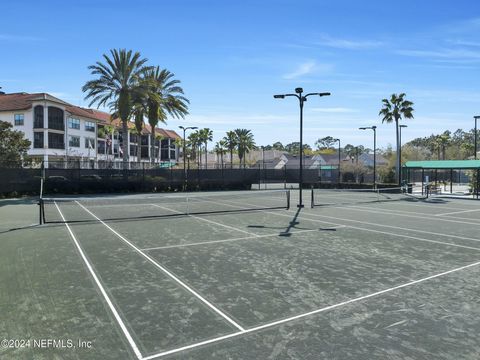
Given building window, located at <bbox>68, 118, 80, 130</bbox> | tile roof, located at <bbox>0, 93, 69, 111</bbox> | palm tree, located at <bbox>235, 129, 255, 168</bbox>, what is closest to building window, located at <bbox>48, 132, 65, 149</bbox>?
building window, located at <bbox>68, 118, 80, 130</bbox>

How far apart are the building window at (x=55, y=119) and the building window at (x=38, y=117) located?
3.69 feet

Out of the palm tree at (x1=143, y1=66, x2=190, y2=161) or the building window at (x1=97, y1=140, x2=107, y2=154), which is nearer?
the palm tree at (x1=143, y1=66, x2=190, y2=161)

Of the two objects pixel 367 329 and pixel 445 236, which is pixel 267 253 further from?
pixel 445 236

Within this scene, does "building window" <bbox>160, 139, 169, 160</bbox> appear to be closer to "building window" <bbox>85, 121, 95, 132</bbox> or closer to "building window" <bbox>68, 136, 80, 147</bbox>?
"building window" <bbox>85, 121, 95, 132</bbox>

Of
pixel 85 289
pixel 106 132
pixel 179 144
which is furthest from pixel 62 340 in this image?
pixel 179 144

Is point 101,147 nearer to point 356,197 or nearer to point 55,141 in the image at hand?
point 55,141

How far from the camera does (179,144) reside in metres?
118

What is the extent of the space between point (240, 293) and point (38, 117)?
62128 millimetres

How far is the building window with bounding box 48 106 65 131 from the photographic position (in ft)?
200

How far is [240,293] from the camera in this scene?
25.2ft

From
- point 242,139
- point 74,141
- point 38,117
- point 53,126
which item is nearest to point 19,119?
point 38,117

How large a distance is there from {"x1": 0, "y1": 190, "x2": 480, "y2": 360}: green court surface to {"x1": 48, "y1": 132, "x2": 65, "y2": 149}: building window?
5132 cm

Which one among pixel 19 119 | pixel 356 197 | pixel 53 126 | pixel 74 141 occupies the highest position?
pixel 19 119

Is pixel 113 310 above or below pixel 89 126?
below
